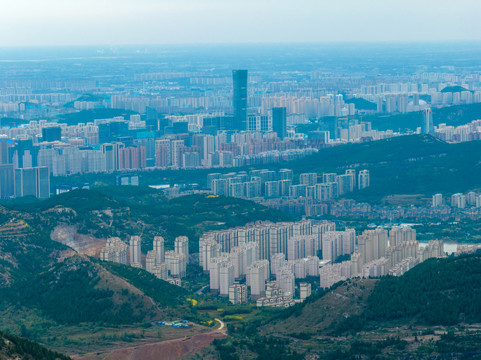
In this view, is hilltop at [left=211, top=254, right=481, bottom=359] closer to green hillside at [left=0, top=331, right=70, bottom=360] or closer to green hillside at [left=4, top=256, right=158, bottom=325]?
green hillside at [left=4, top=256, right=158, bottom=325]

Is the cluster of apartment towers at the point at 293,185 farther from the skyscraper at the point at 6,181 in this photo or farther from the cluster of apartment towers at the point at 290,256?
the cluster of apartment towers at the point at 290,256

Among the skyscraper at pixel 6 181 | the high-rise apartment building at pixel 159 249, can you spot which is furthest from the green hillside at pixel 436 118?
the high-rise apartment building at pixel 159 249

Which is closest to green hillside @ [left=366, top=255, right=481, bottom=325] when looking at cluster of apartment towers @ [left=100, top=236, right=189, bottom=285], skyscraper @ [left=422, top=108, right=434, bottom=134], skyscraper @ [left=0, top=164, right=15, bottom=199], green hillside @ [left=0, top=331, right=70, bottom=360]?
cluster of apartment towers @ [left=100, top=236, right=189, bottom=285]

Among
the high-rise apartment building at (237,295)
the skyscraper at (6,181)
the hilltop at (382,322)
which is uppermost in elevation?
the hilltop at (382,322)

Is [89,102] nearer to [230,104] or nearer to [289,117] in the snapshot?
[230,104]

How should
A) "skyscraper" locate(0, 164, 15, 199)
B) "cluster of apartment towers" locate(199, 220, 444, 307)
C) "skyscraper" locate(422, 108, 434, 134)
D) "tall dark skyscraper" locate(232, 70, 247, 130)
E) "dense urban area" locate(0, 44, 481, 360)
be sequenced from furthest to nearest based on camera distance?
"tall dark skyscraper" locate(232, 70, 247, 130) → "skyscraper" locate(422, 108, 434, 134) → "skyscraper" locate(0, 164, 15, 199) → "cluster of apartment towers" locate(199, 220, 444, 307) → "dense urban area" locate(0, 44, 481, 360)

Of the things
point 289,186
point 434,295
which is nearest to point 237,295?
point 434,295
